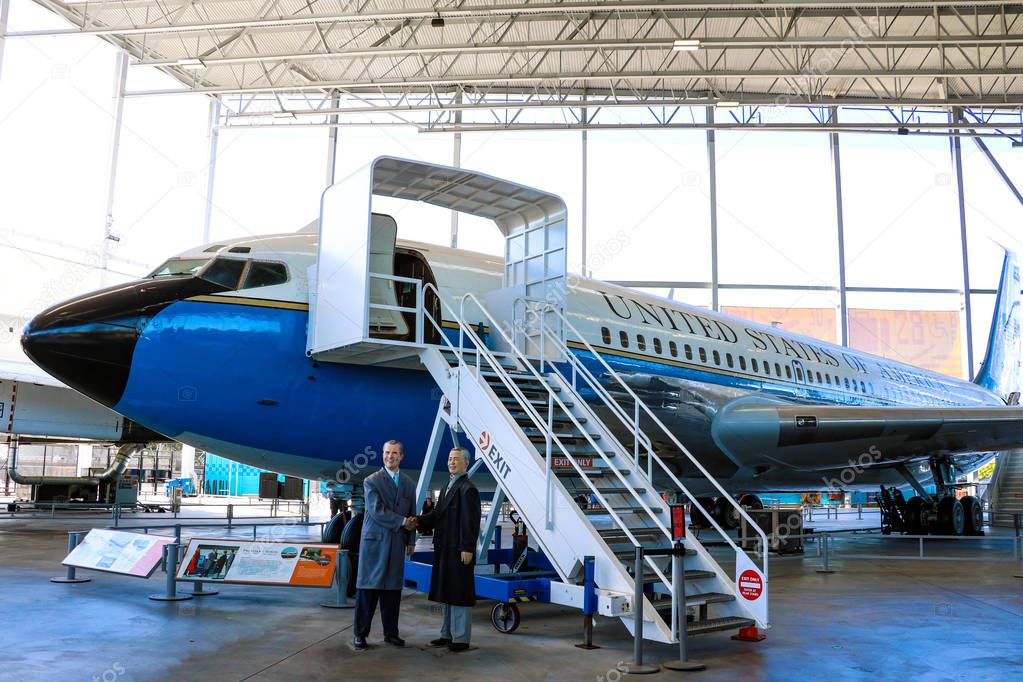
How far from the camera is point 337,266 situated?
768 cm

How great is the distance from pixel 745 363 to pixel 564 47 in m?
11.0

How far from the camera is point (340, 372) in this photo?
8.04 metres

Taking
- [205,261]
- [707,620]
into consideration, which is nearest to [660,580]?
[707,620]

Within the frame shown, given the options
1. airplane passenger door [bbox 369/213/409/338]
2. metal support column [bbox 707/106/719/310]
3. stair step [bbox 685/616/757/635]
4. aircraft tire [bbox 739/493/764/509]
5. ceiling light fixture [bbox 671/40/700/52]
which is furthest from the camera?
metal support column [bbox 707/106/719/310]

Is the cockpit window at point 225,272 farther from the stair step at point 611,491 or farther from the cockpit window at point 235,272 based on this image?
the stair step at point 611,491

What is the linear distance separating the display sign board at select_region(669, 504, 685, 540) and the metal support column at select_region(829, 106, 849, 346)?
2454cm

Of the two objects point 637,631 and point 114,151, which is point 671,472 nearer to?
point 637,631

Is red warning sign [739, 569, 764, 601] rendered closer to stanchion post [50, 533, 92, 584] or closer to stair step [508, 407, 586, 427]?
stair step [508, 407, 586, 427]

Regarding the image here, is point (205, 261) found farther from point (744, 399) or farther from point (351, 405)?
point (744, 399)

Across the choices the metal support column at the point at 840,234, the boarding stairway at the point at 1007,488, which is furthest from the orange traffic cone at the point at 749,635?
the metal support column at the point at 840,234

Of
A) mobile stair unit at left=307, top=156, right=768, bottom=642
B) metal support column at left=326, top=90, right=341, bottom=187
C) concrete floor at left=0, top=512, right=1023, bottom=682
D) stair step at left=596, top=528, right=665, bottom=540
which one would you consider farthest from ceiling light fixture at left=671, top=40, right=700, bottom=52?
stair step at left=596, top=528, right=665, bottom=540

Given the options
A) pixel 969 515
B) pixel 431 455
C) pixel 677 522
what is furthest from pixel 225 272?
pixel 969 515

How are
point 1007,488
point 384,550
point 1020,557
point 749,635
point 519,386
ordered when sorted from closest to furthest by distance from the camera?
point 384,550, point 749,635, point 519,386, point 1020,557, point 1007,488

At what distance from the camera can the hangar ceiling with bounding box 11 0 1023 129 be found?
19.8 meters
